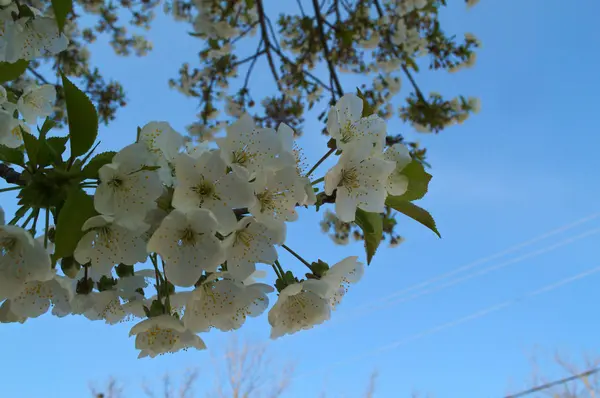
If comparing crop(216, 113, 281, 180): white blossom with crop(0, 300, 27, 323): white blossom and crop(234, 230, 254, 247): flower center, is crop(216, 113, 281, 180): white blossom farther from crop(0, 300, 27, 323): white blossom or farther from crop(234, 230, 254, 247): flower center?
crop(0, 300, 27, 323): white blossom

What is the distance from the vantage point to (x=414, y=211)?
96cm

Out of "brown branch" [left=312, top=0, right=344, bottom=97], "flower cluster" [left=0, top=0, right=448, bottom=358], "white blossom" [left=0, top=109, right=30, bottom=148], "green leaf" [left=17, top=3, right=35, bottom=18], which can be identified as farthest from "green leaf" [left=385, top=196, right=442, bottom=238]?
"brown branch" [left=312, top=0, right=344, bottom=97]

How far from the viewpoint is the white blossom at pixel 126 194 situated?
0.73m

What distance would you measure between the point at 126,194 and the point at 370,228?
46cm

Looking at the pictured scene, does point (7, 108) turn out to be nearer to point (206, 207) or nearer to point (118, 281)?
point (118, 281)

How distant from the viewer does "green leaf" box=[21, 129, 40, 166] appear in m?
0.75

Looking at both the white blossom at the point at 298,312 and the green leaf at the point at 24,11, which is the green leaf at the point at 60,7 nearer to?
the green leaf at the point at 24,11

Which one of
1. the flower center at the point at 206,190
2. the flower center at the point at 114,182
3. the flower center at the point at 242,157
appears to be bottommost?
the flower center at the point at 114,182

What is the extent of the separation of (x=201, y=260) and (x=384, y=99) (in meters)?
4.04

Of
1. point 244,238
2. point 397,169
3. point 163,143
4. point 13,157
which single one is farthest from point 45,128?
point 397,169

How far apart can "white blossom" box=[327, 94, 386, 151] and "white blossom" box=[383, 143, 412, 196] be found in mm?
59

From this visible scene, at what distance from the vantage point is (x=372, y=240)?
948 millimetres

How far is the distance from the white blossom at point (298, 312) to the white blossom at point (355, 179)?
19 cm

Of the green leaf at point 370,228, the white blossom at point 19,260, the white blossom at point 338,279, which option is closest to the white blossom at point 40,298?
the white blossom at point 19,260
